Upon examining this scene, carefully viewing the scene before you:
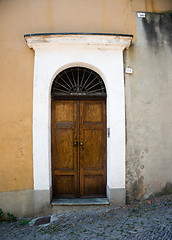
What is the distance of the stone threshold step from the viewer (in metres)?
4.14

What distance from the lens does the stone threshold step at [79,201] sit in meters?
4.14

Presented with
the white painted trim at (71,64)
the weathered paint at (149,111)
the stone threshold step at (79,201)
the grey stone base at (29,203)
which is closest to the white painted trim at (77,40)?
the white painted trim at (71,64)

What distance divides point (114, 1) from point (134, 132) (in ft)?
10.5

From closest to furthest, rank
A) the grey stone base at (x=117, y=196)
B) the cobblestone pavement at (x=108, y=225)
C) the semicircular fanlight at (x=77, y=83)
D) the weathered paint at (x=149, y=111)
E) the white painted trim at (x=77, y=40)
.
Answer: the cobblestone pavement at (x=108, y=225), the white painted trim at (x=77, y=40), the grey stone base at (x=117, y=196), the weathered paint at (x=149, y=111), the semicircular fanlight at (x=77, y=83)

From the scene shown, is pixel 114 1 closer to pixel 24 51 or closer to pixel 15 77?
pixel 24 51

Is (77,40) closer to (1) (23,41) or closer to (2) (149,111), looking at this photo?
(1) (23,41)

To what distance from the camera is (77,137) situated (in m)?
4.53

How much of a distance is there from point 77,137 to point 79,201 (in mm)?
1501

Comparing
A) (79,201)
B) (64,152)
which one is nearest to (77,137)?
(64,152)

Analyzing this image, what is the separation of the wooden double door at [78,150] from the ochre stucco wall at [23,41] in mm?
673

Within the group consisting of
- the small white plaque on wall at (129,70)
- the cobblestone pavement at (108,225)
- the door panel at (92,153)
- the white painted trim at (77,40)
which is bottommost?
the cobblestone pavement at (108,225)

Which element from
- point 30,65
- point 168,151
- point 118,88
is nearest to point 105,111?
point 118,88

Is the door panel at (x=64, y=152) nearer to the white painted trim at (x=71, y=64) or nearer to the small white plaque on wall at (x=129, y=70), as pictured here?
the white painted trim at (x=71, y=64)

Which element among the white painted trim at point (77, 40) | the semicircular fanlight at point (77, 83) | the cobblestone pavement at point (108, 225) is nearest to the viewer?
the cobblestone pavement at point (108, 225)
